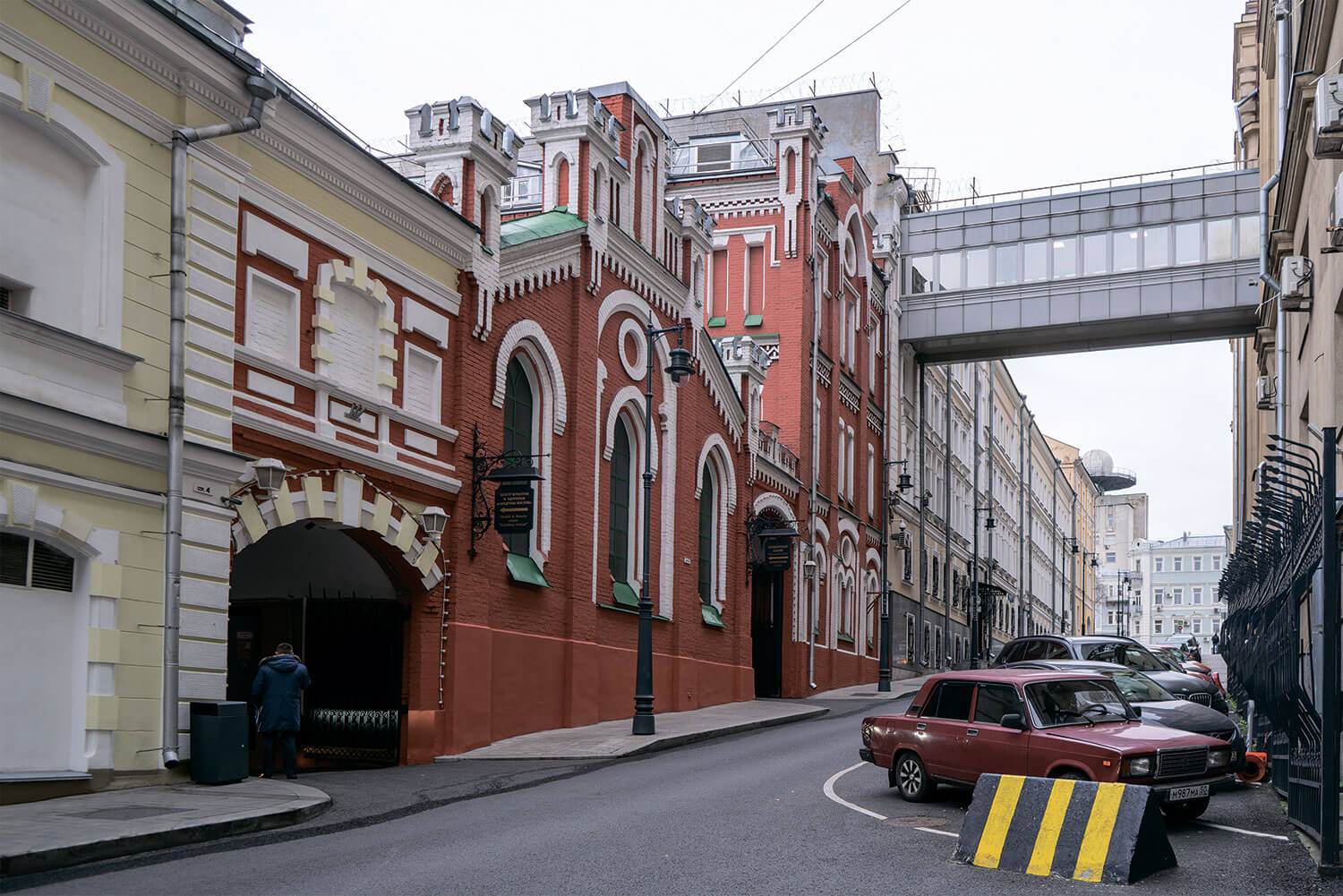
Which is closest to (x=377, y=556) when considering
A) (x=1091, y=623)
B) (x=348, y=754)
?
(x=348, y=754)

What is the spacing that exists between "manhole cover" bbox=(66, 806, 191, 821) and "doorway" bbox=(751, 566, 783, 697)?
26.4 m

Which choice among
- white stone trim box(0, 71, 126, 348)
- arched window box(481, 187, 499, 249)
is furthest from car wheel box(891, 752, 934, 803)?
arched window box(481, 187, 499, 249)

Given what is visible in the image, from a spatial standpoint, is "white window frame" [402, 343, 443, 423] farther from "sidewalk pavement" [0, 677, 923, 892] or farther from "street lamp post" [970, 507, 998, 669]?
"street lamp post" [970, 507, 998, 669]

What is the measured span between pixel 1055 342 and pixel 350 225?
35949 mm

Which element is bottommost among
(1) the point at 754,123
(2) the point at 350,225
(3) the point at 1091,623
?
(3) the point at 1091,623

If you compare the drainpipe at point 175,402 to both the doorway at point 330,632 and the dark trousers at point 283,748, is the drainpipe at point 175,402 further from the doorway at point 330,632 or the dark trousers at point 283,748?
the doorway at point 330,632

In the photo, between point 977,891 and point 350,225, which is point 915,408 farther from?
point 977,891

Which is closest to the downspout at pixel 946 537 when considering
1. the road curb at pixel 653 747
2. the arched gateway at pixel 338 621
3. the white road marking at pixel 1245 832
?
the road curb at pixel 653 747

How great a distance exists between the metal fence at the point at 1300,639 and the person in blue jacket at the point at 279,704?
10.7m

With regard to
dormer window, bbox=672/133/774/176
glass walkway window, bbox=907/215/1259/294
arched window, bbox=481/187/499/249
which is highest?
dormer window, bbox=672/133/774/176

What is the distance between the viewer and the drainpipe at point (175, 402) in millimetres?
14742

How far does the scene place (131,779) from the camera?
46.9 ft

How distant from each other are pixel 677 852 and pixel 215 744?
5.85 meters

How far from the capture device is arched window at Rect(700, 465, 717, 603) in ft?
107
